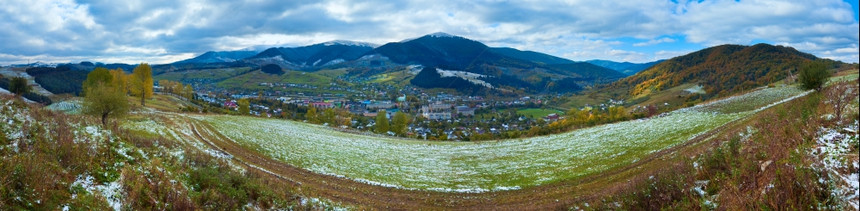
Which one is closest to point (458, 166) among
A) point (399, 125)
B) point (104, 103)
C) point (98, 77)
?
point (104, 103)

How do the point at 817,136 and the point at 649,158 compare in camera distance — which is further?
the point at 649,158

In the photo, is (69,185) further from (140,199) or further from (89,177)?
(140,199)

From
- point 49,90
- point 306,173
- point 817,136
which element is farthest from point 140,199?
point 49,90

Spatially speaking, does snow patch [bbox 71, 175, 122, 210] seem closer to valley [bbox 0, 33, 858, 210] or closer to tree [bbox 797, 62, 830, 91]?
valley [bbox 0, 33, 858, 210]

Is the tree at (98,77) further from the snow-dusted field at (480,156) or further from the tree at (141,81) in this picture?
the snow-dusted field at (480,156)

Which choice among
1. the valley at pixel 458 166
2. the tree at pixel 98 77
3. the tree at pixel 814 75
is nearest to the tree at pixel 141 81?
the tree at pixel 98 77

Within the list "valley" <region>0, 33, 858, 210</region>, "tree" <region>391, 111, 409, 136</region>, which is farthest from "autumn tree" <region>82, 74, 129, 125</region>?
"tree" <region>391, 111, 409, 136</region>
